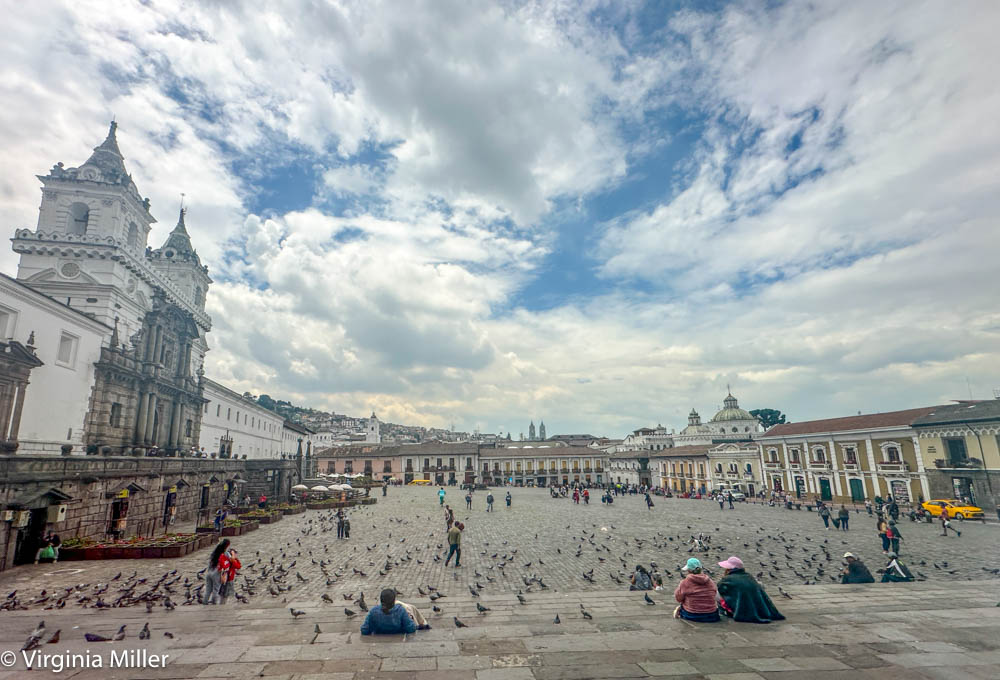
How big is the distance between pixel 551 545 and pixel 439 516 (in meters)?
12.4

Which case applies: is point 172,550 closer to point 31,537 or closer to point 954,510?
point 31,537

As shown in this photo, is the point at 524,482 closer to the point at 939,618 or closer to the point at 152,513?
the point at 152,513

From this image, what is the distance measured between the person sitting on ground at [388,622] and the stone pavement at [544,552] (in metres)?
3.61

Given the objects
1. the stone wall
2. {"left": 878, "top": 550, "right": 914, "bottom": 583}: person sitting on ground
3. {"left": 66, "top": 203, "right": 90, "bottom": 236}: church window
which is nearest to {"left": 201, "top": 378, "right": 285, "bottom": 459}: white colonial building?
the stone wall

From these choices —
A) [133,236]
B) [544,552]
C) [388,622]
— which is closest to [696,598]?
[388,622]

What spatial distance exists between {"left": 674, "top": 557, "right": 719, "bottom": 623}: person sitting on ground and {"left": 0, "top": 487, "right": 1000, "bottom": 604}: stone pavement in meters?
3.79

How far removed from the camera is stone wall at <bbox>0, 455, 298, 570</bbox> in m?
13.6

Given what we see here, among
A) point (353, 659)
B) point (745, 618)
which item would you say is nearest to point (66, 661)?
point (353, 659)

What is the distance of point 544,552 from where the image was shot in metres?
17.3

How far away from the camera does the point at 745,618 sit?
8117 millimetres

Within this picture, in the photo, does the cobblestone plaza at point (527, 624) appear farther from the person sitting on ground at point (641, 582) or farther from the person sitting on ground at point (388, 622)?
the person sitting on ground at point (641, 582)

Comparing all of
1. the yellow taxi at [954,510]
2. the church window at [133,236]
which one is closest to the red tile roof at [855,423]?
the yellow taxi at [954,510]

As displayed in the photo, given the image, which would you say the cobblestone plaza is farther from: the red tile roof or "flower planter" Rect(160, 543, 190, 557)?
the red tile roof

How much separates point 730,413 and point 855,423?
44.0 meters
